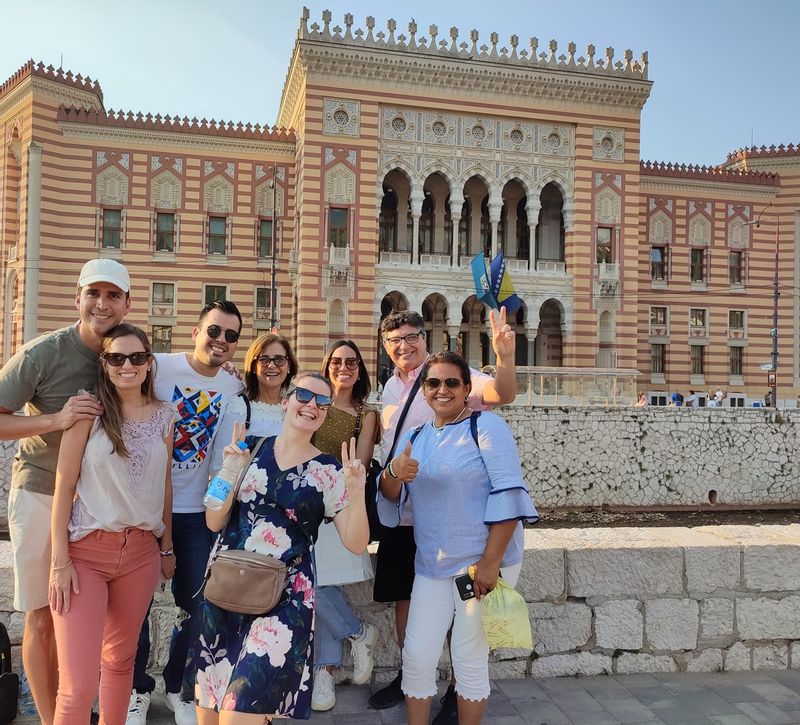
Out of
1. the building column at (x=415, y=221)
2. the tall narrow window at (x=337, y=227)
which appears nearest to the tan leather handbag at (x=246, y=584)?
the tall narrow window at (x=337, y=227)

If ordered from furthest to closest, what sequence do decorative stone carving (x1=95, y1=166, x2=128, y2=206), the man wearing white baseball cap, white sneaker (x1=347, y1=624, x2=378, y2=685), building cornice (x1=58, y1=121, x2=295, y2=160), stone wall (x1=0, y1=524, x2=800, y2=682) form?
1. decorative stone carving (x1=95, y1=166, x2=128, y2=206)
2. building cornice (x1=58, y1=121, x2=295, y2=160)
3. stone wall (x1=0, y1=524, x2=800, y2=682)
4. white sneaker (x1=347, y1=624, x2=378, y2=685)
5. the man wearing white baseball cap

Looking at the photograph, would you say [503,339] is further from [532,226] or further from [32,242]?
[32,242]

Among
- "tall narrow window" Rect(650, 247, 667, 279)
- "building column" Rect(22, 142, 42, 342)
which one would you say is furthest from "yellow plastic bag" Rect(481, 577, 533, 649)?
"tall narrow window" Rect(650, 247, 667, 279)

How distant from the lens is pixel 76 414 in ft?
8.35

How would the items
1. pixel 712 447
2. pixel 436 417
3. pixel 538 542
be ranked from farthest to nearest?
pixel 712 447, pixel 538 542, pixel 436 417

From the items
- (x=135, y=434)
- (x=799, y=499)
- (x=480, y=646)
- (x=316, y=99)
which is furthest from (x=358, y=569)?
(x=316, y=99)

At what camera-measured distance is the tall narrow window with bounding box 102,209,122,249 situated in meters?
22.0

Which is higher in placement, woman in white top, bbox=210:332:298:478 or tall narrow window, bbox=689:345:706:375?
tall narrow window, bbox=689:345:706:375

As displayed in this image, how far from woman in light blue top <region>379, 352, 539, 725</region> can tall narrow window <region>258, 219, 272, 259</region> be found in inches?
824

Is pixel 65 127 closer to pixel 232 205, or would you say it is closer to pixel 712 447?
pixel 232 205

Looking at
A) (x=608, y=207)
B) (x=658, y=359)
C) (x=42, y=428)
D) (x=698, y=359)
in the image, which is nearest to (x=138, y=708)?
(x=42, y=428)

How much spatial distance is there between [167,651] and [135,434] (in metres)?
1.40

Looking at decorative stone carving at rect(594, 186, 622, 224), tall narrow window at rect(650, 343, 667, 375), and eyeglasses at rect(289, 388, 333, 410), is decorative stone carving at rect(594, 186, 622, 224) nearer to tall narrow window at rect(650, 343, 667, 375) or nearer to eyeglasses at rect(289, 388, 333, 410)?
tall narrow window at rect(650, 343, 667, 375)

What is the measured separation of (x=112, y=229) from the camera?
22094 millimetres
